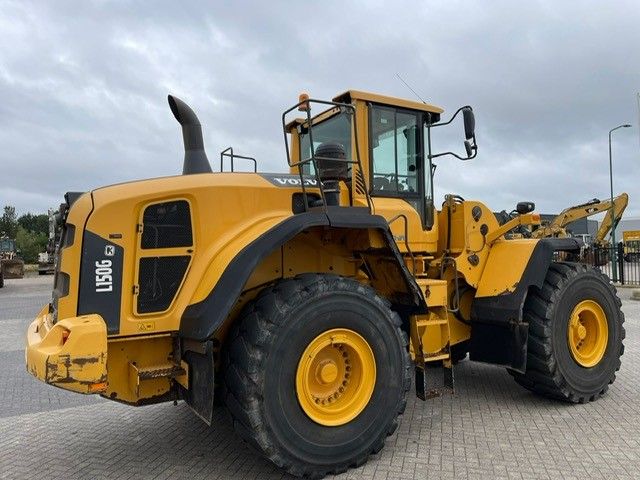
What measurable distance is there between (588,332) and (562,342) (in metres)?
0.65

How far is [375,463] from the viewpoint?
388 centimetres

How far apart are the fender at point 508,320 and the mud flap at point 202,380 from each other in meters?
2.81

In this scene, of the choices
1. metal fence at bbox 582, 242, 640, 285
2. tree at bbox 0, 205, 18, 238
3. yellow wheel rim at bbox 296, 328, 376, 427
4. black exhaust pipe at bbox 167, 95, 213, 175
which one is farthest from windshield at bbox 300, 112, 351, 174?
tree at bbox 0, 205, 18, 238

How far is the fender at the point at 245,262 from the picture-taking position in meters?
3.35

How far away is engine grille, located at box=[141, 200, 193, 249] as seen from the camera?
3.63m

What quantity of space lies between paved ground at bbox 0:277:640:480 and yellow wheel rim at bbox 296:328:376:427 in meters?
0.44

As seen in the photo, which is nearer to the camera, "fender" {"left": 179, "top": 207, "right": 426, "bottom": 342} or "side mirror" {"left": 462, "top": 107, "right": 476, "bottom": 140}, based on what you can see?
"fender" {"left": 179, "top": 207, "right": 426, "bottom": 342}

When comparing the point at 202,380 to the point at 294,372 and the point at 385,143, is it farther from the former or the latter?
the point at 385,143

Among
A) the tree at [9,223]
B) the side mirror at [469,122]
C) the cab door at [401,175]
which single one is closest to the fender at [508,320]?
the cab door at [401,175]

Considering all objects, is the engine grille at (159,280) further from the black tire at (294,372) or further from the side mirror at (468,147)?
the side mirror at (468,147)

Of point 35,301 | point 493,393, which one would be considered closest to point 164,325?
point 493,393

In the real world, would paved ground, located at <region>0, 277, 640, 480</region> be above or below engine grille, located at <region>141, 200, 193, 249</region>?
below

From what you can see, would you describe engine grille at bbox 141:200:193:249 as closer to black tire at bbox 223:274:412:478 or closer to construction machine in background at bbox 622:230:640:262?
black tire at bbox 223:274:412:478

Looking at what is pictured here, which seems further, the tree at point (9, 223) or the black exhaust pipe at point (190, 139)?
the tree at point (9, 223)
